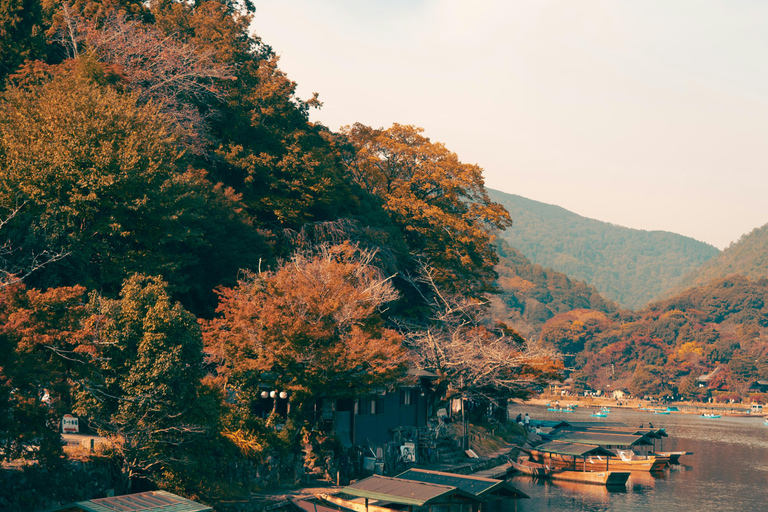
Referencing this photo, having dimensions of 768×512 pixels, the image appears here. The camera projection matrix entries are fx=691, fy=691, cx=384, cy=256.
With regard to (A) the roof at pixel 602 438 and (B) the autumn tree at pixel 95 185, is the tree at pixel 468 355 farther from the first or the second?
(B) the autumn tree at pixel 95 185

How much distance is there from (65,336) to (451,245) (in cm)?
3893

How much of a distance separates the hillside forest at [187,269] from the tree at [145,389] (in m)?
0.07

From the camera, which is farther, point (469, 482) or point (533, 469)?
point (533, 469)

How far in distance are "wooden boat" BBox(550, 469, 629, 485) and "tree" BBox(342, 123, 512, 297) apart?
51.6 ft

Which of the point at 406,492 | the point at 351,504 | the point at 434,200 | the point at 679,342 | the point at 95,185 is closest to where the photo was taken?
the point at 406,492

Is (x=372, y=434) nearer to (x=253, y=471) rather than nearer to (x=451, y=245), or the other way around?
(x=253, y=471)

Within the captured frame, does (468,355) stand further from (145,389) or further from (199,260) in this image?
(145,389)

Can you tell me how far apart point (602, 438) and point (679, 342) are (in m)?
125

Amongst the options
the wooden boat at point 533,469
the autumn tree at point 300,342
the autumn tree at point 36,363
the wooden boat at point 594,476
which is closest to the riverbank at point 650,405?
the wooden boat at point 533,469

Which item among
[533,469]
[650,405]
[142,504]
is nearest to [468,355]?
[533,469]

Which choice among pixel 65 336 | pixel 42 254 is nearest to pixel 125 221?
pixel 42 254

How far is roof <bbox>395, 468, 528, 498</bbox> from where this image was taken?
24500 mm

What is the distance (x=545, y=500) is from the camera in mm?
38312

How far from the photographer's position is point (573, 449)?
46.9 metres
